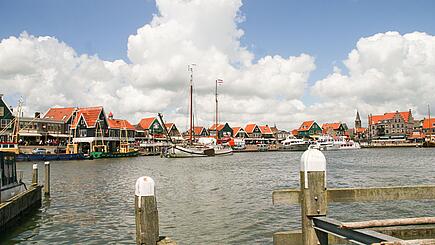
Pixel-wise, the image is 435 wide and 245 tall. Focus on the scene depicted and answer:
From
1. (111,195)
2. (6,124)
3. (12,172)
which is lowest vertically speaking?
(111,195)

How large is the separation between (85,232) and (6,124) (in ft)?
307

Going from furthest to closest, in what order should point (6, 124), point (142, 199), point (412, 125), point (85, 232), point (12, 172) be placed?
point (412, 125) → point (6, 124) → point (12, 172) → point (85, 232) → point (142, 199)

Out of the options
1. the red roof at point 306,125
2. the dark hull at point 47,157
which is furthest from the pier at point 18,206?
the red roof at point 306,125

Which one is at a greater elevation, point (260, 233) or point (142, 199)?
point (142, 199)

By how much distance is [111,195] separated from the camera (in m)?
29.0

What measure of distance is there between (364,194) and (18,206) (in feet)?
57.8

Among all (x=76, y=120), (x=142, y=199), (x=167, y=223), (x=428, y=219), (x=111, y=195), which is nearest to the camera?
(x=428, y=219)

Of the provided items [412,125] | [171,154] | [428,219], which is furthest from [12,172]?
[412,125]

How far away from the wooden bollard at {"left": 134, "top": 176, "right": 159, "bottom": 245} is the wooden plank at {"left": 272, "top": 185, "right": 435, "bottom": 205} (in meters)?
2.17

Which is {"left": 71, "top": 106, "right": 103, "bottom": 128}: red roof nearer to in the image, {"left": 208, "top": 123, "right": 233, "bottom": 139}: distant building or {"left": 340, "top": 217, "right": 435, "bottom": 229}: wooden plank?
{"left": 208, "top": 123, "right": 233, "bottom": 139}: distant building

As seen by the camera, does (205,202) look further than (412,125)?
No

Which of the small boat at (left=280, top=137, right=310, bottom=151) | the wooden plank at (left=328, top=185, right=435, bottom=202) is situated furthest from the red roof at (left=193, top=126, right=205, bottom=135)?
the wooden plank at (left=328, top=185, right=435, bottom=202)

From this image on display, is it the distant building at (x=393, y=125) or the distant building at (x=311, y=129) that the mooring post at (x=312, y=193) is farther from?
the distant building at (x=393, y=125)

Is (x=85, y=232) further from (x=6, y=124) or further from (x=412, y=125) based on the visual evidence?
(x=412, y=125)
